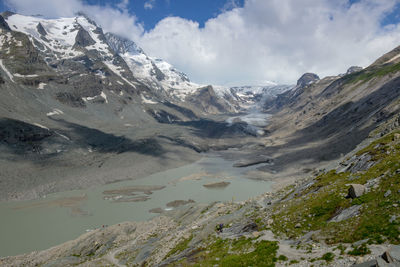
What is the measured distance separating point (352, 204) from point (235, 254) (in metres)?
11.2

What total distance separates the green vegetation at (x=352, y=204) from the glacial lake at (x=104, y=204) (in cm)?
6543

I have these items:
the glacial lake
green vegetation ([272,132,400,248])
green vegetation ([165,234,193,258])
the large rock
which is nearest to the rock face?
green vegetation ([272,132,400,248])

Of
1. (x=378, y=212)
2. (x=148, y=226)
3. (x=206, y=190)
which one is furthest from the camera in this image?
(x=206, y=190)

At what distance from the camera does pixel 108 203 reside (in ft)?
334

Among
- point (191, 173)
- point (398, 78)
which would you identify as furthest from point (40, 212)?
point (398, 78)

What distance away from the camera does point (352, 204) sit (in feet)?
74.4

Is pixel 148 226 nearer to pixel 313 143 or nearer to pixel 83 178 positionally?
pixel 83 178

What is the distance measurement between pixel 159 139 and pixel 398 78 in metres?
156

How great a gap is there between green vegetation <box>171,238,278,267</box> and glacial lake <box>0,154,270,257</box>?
57.2m

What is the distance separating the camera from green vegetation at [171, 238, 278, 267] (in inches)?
828

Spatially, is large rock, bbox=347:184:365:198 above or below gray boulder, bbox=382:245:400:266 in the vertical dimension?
above

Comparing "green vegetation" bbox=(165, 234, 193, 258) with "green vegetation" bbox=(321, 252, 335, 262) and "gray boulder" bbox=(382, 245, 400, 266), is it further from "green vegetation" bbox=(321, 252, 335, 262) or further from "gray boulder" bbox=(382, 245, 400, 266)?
"gray boulder" bbox=(382, 245, 400, 266)

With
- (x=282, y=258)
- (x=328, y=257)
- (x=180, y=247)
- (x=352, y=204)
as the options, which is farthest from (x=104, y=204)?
(x=328, y=257)

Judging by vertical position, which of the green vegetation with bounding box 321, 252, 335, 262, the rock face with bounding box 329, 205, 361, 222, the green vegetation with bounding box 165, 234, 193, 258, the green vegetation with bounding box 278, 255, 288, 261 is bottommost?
the green vegetation with bounding box 165, 234, 193, 258
